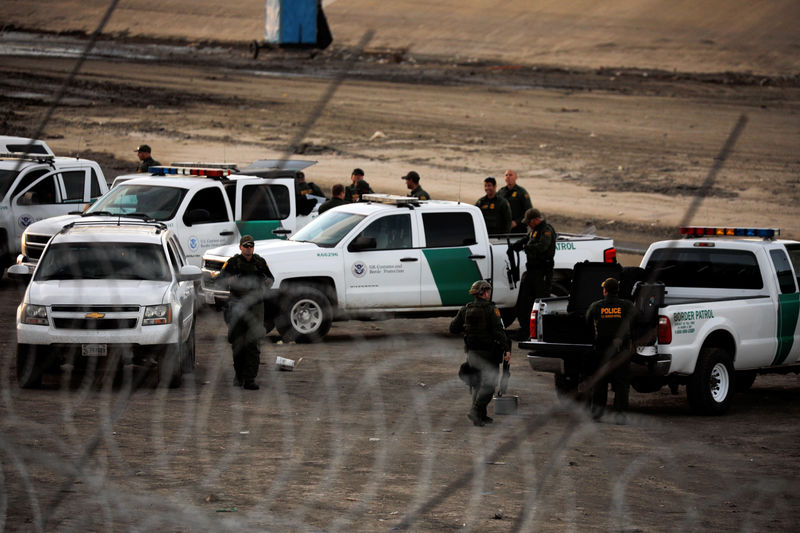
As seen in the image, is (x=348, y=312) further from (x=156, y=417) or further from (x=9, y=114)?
(x=9, y=114)

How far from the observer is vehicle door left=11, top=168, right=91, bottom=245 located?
20.9 metres

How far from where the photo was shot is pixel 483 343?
12.0 metres

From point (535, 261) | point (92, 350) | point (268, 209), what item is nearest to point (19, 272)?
point (92, 350)

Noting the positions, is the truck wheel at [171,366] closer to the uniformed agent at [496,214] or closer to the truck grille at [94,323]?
the truck grille at [94,323]

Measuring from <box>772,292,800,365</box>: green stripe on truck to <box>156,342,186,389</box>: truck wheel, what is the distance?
20.7 ft

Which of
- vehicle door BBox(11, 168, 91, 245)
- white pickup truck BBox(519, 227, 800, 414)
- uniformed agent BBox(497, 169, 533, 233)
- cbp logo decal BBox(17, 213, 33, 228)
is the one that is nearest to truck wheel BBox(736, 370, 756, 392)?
white pickup truck BBox(519, 227, 800, 414)

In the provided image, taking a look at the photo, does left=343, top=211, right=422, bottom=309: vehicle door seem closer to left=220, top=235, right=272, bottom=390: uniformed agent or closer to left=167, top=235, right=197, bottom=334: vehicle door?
left=167, top=235, right=197, bottom=334: vehicle door

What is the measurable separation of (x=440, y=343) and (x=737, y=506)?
8.52 metres

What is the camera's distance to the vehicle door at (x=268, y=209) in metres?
19.7

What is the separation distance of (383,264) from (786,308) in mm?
5728

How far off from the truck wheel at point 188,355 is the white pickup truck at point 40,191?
282 inches

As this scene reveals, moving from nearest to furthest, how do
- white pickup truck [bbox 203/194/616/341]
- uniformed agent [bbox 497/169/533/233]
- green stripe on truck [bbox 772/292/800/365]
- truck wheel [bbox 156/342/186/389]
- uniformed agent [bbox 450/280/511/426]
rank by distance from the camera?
1. uniformed agent [bbox 450/280/511/426]
2. truck wheel [bbox 156/342/186/389]
3. green stripe on truck [bbox 772/292/800/365]
4. white pickup truck [bbox 203/194/616/341]
5. uniformed agent [bbox 497/169/533/233]

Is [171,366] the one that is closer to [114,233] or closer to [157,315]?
[157,315]

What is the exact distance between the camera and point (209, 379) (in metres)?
14.5
